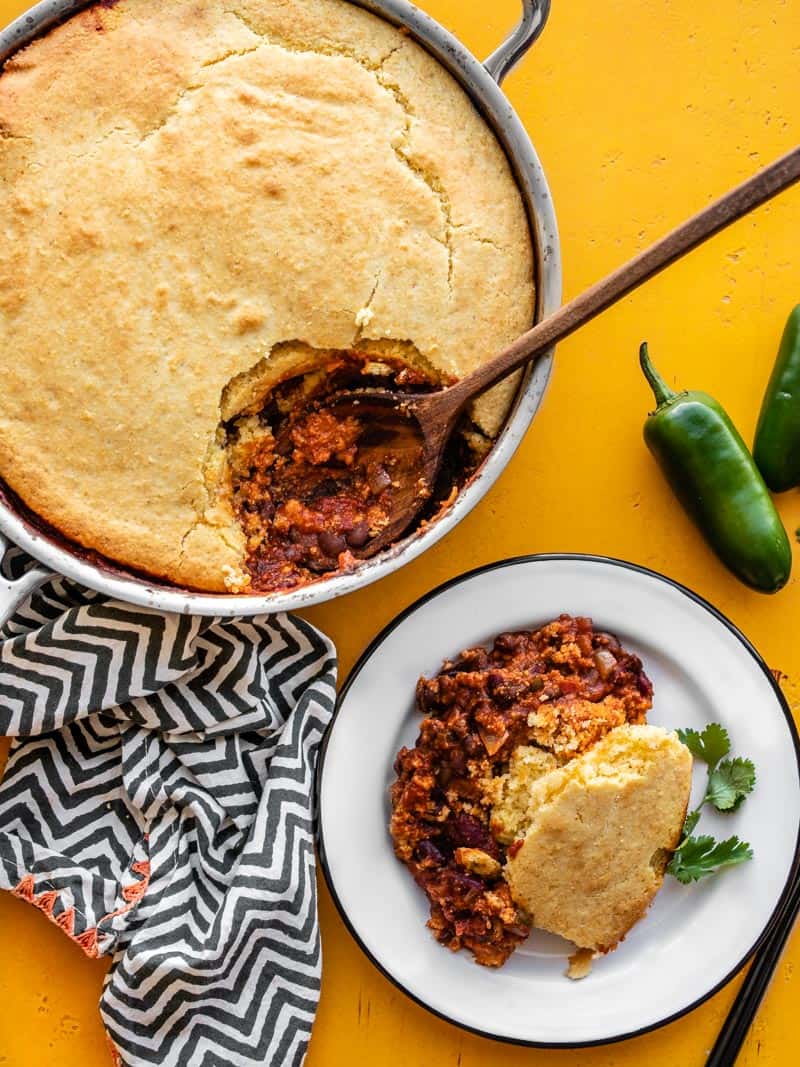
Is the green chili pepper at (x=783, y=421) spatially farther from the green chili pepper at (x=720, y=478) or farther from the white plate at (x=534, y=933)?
the white plate at (x=534, y=933)

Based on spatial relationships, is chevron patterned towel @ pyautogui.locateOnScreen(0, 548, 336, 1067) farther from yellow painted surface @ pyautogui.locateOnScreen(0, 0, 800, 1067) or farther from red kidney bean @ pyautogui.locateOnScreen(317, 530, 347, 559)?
red kidney bean @ pyautogui.locateOnScreen(317, 530, 347, 559)

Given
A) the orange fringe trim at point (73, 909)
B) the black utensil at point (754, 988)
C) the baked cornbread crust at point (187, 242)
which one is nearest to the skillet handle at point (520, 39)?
the baked cornbread crust at point (187, 242)

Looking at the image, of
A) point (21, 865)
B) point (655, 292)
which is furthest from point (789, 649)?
point (21, 865)

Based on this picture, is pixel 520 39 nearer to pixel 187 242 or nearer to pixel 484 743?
pixel 187 242

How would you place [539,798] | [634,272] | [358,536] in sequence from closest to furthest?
1. [634,272]
2. [358,536]
3. [539,798]

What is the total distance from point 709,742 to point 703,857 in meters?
0.31

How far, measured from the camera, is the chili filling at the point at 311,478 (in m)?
2.51

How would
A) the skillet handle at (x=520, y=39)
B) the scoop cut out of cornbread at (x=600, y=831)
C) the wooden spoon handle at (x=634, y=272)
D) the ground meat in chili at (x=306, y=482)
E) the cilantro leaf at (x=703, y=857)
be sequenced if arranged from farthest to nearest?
the cilantro leaf at (x=703, y=857), the scoop cut out of cornbread at (x=600, y=831), the ground meat in chili at (x=306, y=482), the skillet handle at (x=520, y=39), the wooden spoon handle at (x=634, y=272)

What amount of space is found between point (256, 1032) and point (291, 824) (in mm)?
584

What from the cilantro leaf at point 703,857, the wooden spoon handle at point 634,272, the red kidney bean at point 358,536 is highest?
the wooden spoon handle at point 634,272

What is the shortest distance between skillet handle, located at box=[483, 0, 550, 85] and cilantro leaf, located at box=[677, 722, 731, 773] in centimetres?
177

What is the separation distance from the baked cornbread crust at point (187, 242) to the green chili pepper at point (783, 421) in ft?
3.41

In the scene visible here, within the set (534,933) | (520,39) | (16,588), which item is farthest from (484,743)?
(520,39)

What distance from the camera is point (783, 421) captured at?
290 cm
